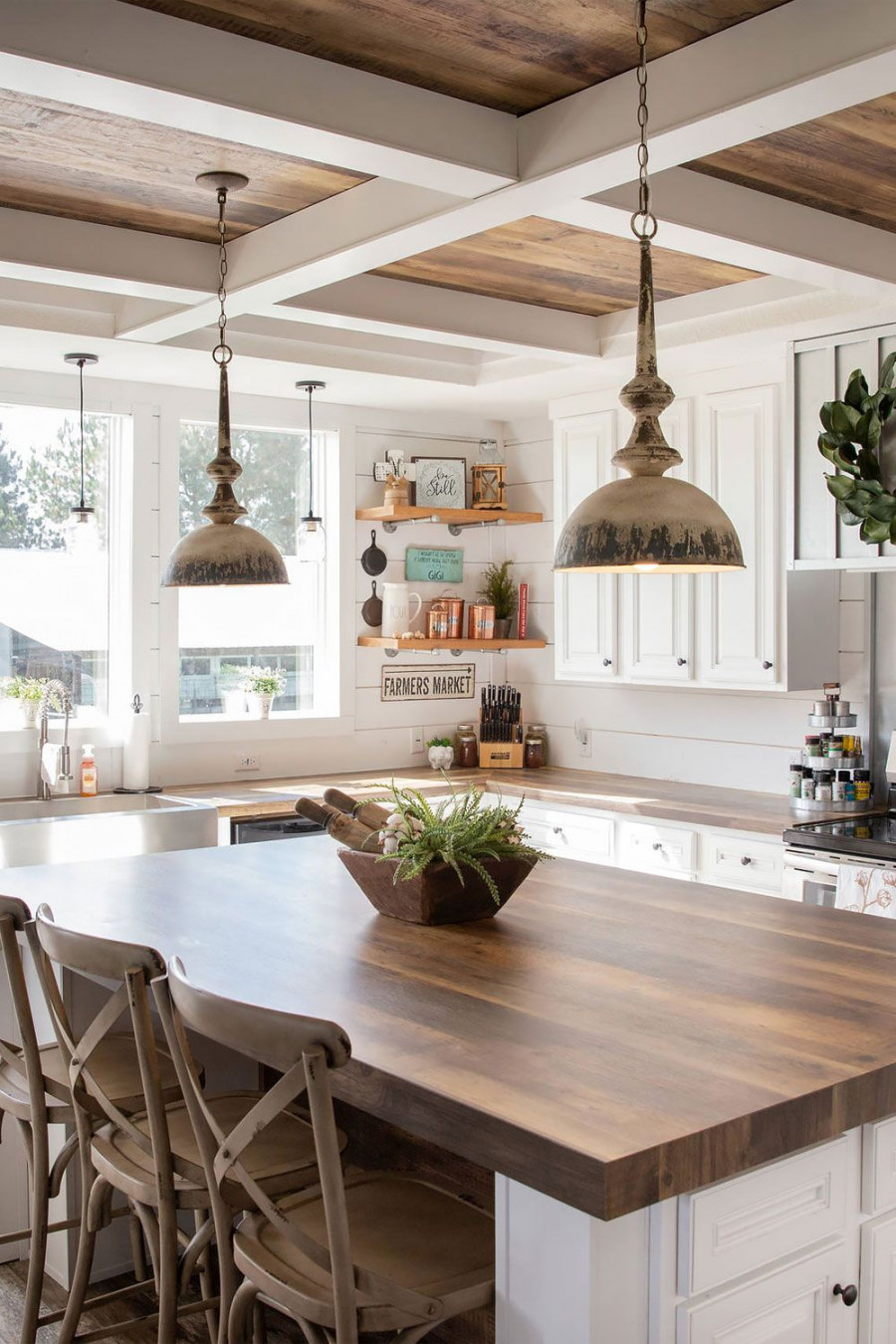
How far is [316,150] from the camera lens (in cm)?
246

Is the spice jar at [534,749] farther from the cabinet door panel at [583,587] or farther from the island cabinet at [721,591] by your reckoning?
the island cabinet at [721,591]

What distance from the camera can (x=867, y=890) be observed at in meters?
3.79

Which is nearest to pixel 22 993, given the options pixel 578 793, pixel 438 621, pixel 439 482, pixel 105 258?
pixel 105 258

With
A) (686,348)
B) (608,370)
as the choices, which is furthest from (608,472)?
(686,348)

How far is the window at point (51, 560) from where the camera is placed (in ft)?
16.1

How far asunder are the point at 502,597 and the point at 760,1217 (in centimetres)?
439

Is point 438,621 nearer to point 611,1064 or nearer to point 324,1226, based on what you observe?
point 324,1226

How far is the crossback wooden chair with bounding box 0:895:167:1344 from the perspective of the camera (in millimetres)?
2322

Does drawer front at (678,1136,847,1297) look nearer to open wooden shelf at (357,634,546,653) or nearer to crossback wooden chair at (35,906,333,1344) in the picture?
crossback wooden chair at (35,906,333,1344)

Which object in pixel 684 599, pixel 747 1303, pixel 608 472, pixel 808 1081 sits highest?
pixel 608 472

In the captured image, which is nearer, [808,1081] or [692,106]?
[808,1081]

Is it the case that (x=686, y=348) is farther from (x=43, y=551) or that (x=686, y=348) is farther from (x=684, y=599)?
(x=43, y=551)

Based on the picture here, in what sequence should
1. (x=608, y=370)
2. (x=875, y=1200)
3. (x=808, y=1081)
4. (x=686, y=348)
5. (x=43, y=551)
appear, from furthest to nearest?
(x=43, y=551)
(x=608, y=370)
(x=686, y=348)
(x=875, y=1200)
(x=808, y=1081)

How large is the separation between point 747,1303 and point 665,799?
311 cm
